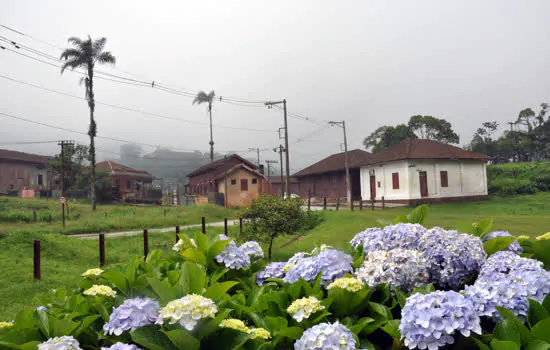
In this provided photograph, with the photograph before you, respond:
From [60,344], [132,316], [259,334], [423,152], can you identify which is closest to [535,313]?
[259,334]

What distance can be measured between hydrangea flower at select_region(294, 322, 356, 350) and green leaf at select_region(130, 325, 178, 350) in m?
0.55

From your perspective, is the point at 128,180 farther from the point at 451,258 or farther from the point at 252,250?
the point at 451,258

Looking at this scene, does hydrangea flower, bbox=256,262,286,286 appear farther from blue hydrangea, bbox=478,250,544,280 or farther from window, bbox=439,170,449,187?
window, bbox=439,170,449,187

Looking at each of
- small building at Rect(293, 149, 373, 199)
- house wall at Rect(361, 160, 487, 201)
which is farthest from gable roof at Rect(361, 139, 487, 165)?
small building at Rect(293, 149, 373, 199)

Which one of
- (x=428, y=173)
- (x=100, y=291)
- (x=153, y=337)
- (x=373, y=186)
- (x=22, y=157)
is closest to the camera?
(x=153, y=337)

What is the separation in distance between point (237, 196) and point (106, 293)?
1522 inches

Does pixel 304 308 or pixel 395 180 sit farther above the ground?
pixel 395 180

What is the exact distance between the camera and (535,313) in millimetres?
1751

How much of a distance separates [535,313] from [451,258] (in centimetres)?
58

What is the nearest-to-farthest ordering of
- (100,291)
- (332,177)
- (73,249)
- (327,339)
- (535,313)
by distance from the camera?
(327,339) < (535,313) < (100,291) < (73,249) < (332,177)

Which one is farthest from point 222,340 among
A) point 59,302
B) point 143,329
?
point 59,302

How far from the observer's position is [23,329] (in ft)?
6.14

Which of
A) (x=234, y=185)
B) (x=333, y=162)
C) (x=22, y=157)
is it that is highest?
(x=22, y=157)

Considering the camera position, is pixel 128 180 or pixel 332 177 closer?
pixel 332 177
